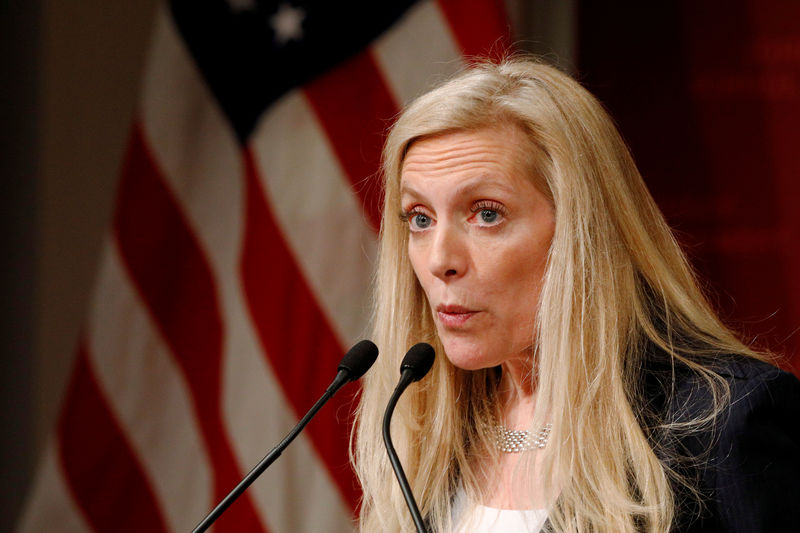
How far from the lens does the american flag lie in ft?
8.29

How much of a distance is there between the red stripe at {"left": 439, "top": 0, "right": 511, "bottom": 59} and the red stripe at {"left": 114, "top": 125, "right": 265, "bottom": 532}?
840 millimetres

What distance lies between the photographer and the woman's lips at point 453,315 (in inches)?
51.2

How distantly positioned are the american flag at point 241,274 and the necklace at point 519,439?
1113 millimetres

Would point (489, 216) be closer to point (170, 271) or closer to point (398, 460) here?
point (398, 460)

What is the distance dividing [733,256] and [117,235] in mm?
1518

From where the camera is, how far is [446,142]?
1328 millimetres

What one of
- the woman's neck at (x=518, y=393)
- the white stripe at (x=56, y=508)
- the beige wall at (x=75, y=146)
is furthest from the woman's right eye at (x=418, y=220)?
the beige wall at (x=75, y=146)

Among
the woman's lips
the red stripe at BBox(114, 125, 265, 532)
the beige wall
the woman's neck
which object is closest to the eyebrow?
the woman's lips

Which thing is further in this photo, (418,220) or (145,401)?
(145,401)

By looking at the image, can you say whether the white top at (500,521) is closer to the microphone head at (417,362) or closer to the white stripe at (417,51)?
the microphone head at (417,362)

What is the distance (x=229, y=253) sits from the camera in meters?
2.64

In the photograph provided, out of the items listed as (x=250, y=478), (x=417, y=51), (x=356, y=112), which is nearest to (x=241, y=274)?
(x=356, y=112)

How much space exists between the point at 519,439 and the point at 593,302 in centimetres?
25

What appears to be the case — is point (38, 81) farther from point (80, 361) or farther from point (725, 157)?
point (725, 157)
